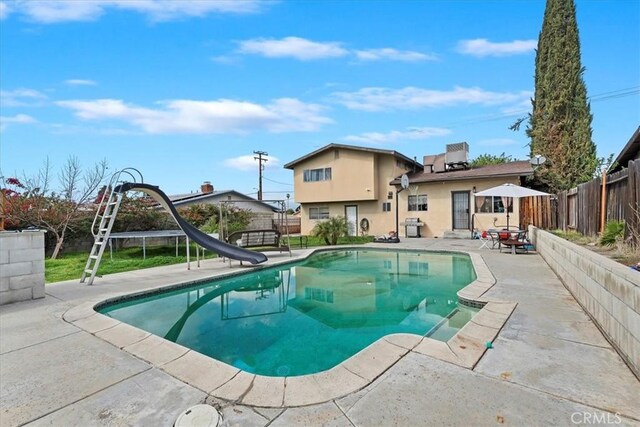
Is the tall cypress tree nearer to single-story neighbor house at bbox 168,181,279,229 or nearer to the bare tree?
single-story neighbor house at bbox 168,181,279,229

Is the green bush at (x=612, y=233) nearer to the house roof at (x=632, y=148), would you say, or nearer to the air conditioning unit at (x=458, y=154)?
the house roof at (x=632, y=148)

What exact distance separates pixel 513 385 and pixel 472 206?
51.5 ft

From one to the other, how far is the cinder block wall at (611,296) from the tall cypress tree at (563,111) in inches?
611

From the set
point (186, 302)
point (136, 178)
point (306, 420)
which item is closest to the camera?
point (306, 420)

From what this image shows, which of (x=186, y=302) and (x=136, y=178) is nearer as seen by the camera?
(x=186, y=302)

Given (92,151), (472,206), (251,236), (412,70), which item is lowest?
(251,236)

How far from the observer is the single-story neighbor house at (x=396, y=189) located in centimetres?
1636

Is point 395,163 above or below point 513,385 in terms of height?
above

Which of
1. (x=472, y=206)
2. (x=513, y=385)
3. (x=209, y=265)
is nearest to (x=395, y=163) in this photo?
(x=472, y=206)

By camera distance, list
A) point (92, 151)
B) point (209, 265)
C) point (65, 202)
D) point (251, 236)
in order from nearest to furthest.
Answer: point (209, 265)
point (251, 236)
point (65, 202)
point (92, 151)

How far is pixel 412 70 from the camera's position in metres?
14.8

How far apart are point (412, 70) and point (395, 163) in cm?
588

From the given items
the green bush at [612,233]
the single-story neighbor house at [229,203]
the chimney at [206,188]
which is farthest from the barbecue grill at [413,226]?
the chimney at [206,188]

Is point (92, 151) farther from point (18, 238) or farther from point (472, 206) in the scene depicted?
point (472, 206)
